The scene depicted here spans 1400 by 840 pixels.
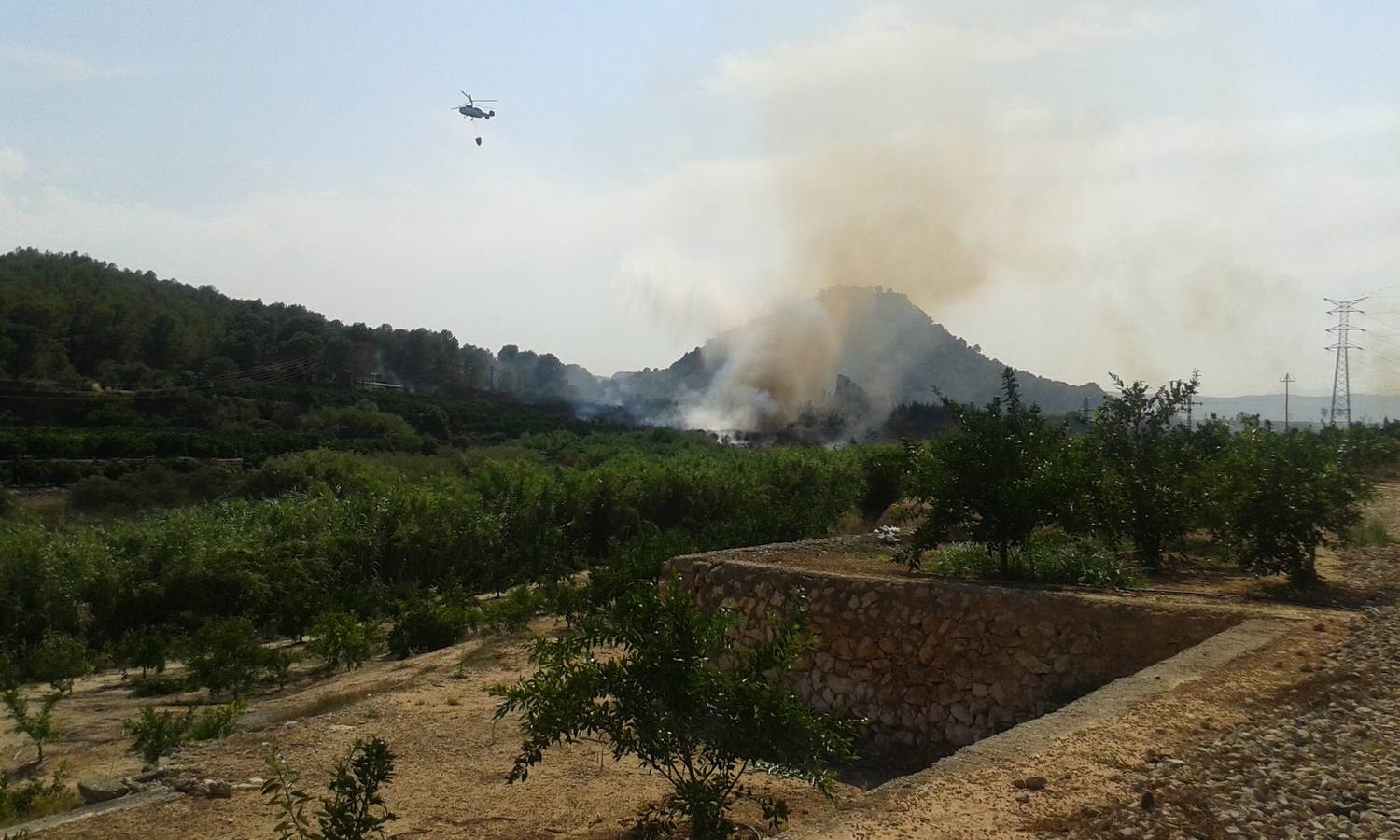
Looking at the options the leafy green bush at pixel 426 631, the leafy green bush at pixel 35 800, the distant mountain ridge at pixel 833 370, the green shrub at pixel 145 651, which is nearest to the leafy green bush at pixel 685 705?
the leafy green bush at pixel 35 800

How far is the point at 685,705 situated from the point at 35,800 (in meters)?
5.95

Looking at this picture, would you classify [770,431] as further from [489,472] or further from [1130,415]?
[1130,415]

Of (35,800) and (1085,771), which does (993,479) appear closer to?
(1085,771)

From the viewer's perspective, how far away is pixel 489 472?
25328 mm

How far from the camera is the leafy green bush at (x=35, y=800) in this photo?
25.1 ft

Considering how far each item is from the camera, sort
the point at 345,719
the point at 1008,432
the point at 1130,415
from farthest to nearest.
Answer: the point at 1130,415 < the point at 1008,432 < the point at 345,719

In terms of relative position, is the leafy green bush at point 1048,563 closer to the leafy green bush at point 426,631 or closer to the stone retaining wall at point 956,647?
the stone retaining wall at point 956,647

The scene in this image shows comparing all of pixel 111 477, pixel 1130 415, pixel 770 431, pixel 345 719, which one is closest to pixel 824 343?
pixel 770 431

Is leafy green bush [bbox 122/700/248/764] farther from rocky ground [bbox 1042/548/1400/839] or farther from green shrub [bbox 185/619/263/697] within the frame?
rocky ground [bbox 1042/548/1400/839]

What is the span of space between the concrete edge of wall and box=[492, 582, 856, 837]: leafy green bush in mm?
529

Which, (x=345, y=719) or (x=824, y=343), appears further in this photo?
(x=824, y=343)

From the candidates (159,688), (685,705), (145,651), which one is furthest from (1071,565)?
(145,651)

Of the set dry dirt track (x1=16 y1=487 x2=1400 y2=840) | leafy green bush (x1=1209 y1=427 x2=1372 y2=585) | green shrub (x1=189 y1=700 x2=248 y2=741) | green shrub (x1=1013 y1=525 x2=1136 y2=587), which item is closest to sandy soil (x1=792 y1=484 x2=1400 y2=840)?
dry dirt track (x1=16 y1=487 x2=1400 y2=840)

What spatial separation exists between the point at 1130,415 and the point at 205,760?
1261cm
